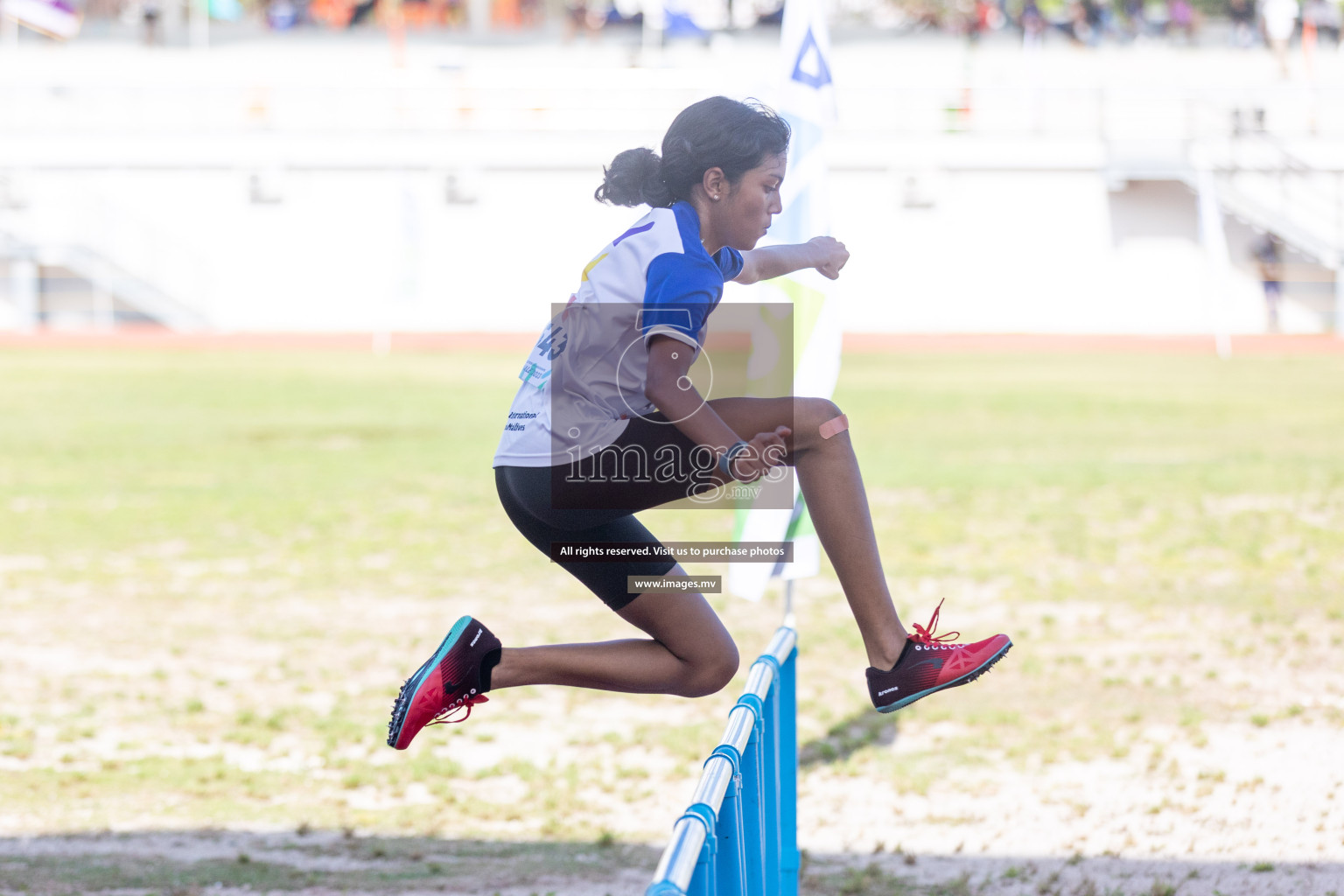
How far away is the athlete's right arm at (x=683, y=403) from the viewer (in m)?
3.05

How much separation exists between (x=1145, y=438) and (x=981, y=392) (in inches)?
190

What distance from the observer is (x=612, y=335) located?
3229mm

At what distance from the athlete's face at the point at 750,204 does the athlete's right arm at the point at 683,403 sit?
365 millimetres

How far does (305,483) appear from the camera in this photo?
44.8ft

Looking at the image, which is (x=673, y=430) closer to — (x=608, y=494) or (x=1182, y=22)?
(x=608, y=494)

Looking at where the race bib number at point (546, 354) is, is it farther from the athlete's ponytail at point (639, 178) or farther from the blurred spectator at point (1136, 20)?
the blurred spectator at point (1136, 20)

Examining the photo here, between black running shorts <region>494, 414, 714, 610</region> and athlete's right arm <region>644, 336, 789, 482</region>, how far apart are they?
15cm

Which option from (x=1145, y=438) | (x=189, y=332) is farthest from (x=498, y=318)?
(x=1145, y=438)

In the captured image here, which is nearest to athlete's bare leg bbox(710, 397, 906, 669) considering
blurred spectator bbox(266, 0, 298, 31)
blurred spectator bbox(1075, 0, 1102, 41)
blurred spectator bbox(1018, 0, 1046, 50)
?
blurred spectator bbox(1018, 0, 1046, 50)

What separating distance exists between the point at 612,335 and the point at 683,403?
0.28m

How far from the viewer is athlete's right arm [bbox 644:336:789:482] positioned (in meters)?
3.05

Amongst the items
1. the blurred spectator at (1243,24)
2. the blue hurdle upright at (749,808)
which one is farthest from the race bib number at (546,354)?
the blurred spectator at (1243,24)

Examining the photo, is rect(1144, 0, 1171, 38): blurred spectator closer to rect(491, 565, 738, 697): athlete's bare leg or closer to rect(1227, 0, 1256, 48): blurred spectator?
rect(1227, 0, 1256, 48): blurred spectator

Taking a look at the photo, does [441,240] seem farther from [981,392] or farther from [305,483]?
[305,483]
